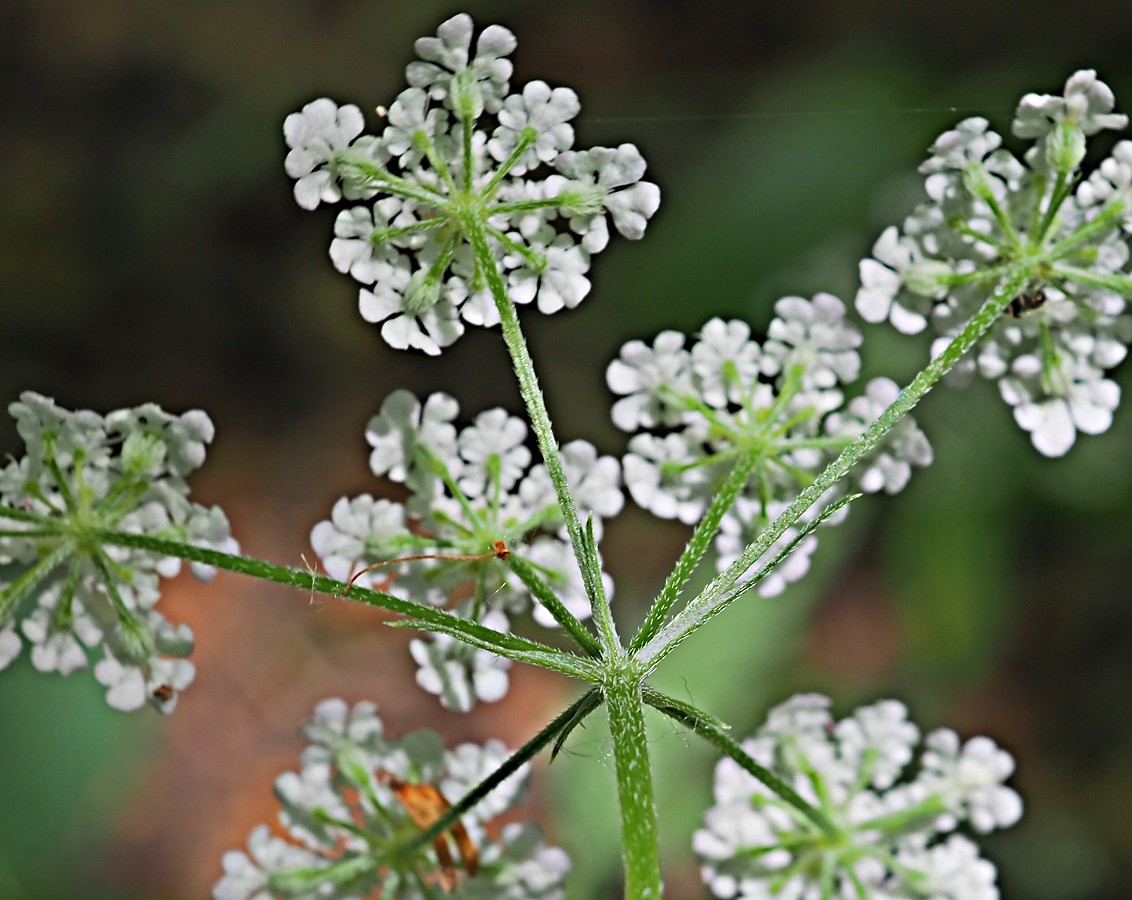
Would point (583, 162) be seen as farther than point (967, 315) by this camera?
No

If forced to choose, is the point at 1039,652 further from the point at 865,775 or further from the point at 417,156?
the point at 417,156

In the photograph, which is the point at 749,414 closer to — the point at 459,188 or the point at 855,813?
the point at 459,188

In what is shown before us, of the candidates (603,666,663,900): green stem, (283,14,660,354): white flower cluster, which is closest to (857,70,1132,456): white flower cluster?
(283,14,660,354): white flower cluster

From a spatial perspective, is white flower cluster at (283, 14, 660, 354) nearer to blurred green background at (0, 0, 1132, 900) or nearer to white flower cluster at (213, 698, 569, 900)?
white flower cluster at (213, 698, 569, 900)

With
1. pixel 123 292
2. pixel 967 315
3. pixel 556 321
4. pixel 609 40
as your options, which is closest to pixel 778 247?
pixel 556 321

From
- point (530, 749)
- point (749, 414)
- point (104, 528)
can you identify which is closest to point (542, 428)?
point (530, 749)

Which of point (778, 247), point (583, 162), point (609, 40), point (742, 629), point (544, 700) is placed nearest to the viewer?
point (583, 162)
